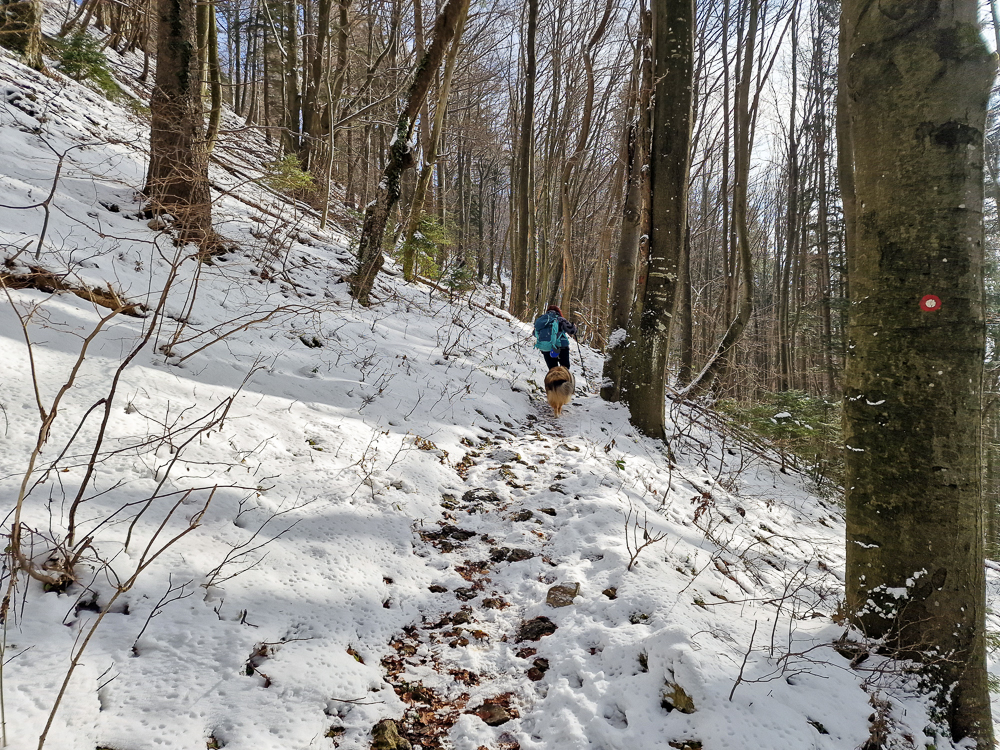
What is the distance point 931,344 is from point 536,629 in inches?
97.4

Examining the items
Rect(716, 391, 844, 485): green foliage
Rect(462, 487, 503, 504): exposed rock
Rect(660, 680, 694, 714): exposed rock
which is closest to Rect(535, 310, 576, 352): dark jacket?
Rect(716, 391, 844, 485): green foliage

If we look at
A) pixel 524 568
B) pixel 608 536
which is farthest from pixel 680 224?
pixel 524 568

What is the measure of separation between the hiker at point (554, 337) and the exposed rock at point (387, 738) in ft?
21.8

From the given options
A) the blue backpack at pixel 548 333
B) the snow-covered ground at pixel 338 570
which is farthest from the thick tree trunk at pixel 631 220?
the snow-covered ground at pixel 338 570

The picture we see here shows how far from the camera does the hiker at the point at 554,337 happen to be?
8.13 m

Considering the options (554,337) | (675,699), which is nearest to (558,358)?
(554,337)

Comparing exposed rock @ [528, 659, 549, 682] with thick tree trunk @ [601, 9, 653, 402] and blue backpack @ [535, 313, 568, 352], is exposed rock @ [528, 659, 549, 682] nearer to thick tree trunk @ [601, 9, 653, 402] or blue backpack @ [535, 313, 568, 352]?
thick tree trunk @ [601, 9, 653, 402]

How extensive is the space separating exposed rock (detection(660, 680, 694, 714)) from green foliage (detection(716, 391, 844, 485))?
6.44 m

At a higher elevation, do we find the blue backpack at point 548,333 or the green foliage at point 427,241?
the green foliage at point 427,241

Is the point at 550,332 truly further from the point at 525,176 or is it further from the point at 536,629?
the point at 525,176

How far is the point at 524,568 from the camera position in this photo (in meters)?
3.18

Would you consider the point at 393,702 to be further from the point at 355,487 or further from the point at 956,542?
the point at 956,542

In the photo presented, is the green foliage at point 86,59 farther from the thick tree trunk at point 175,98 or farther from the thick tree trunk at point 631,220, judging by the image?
the thick tree trunk at point 631,220

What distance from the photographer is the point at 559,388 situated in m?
7.04
